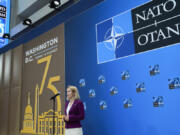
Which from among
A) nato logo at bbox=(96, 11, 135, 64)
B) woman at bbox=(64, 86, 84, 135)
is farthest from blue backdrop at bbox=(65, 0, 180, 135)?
woman at bbox=(64, 86, 84, 135)

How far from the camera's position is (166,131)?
287 cm

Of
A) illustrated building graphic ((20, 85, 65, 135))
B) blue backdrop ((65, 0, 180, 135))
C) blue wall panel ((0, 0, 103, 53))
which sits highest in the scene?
blue wall panel ((0, 0, 103, 53))

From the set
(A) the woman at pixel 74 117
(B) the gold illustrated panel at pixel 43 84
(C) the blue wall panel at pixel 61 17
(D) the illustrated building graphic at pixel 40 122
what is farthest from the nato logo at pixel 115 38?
(D) the illustrated building graphic at pixel 40 122

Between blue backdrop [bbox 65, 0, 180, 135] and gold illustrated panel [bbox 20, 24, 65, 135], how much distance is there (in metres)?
0.38

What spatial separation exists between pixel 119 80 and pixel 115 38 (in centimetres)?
73

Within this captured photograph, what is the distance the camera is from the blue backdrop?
2.91m

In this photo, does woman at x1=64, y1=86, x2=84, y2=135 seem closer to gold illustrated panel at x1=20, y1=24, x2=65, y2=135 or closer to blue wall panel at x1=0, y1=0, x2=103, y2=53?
gold illustrated panel at x1=20, y1=24, x2=65, y2=135

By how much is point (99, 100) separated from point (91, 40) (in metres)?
1.15

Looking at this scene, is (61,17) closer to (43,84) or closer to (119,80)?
(43,84)

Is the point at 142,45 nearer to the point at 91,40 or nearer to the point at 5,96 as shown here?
the point at 91,40

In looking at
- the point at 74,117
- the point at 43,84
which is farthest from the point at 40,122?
the point at 74,117

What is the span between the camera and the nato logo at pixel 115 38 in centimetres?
350

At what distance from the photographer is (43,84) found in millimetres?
5242

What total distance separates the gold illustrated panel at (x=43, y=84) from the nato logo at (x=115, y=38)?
1.19m
